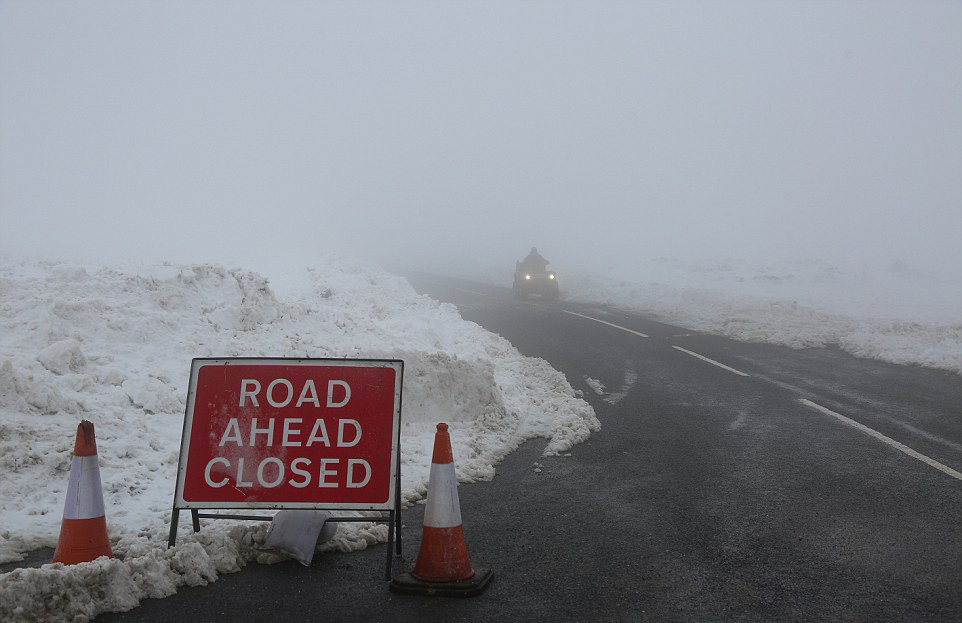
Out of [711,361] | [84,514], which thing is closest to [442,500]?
[84,514]

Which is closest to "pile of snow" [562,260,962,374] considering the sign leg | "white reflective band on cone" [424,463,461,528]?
"white reflective band on cone" [424,463,461,528]

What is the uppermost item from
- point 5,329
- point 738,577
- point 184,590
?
point 5,329

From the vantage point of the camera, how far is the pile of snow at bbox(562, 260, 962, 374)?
15.2 m

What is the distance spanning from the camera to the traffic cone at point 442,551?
13.6ft

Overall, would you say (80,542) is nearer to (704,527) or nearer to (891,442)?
(704,527)

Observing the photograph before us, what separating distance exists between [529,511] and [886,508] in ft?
9.01

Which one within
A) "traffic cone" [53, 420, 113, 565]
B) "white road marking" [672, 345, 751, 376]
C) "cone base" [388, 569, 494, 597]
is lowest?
"cone base" [388, 569, 494, 597]

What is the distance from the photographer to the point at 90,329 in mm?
7777

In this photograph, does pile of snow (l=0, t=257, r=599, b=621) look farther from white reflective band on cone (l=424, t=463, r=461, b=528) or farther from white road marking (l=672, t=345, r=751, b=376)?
white road marking (l=672, t=345, r=751, b=376)

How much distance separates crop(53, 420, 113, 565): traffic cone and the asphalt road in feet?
2.18

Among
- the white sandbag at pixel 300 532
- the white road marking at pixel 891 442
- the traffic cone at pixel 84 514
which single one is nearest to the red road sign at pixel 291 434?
the white sandbag at pixel 300 532

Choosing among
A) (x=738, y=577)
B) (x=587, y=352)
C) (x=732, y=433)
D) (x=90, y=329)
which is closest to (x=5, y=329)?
(x=90, y=329)

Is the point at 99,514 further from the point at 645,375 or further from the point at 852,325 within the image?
the point at 852,325

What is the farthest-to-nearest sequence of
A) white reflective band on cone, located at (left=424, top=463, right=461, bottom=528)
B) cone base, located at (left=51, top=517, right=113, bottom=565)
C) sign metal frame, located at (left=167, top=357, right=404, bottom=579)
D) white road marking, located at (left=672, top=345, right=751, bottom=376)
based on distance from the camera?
white road marking, located at (left=672, top=345, right=751, bottom=376) < sign metal frame, located at (left=167, top=357, right=404, bottom=579) < white reflective band on cone, located at (left=424, top=463, right=461, bottom=528) < cone base, located at (left=51, top=517, right=113, bottom=565)
